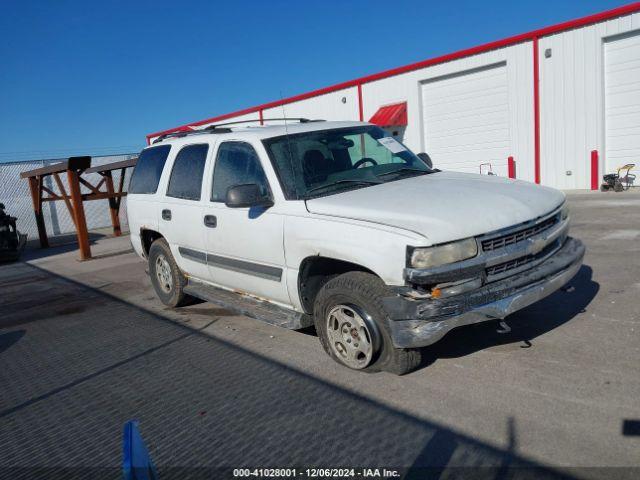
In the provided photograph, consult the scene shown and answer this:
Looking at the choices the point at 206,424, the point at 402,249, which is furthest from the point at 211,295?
the point at 402,249

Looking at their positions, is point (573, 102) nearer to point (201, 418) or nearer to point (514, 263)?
point (514, 263)

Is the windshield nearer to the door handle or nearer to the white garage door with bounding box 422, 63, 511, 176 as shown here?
the door handle

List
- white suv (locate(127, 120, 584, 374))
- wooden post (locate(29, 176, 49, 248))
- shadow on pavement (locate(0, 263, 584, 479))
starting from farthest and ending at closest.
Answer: wooden post (locate(29, 176, 49, 248)), white suv (locate(127, 120, 584, 374)), shadow on pavement (locate(0, 263, 584, 479))

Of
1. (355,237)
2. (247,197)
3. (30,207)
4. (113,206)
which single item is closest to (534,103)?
(113,206)

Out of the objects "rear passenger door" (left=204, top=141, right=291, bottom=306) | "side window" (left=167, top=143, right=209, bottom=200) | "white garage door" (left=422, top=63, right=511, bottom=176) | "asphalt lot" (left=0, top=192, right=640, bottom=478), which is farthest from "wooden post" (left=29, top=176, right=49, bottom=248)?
"white garage door" (left=422, top=63, right=511, bottom=176)

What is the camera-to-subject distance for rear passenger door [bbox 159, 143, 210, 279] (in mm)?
5527

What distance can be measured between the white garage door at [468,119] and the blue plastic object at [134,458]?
1667 cm

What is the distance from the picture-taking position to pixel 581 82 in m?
14.9

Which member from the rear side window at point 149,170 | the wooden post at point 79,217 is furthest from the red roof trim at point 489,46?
the rear side window at point 149,170

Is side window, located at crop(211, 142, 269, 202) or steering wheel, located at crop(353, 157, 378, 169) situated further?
steering wheel, located at crop(353, 157, 378, 169)

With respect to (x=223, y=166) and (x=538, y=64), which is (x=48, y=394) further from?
(x=538, y=64)

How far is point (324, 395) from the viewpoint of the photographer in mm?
3805

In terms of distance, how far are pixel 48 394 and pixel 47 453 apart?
1.05 meters

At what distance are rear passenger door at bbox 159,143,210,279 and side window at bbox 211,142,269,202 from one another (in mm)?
265
